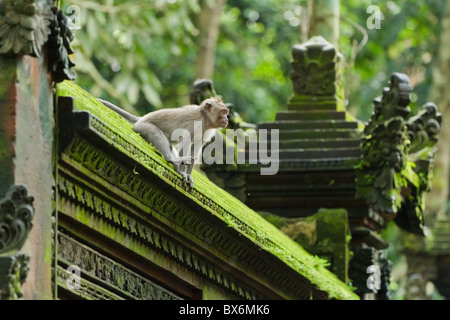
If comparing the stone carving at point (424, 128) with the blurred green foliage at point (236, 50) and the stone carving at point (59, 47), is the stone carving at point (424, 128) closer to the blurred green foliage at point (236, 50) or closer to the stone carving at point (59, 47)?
the stone carving at point (59, 47)

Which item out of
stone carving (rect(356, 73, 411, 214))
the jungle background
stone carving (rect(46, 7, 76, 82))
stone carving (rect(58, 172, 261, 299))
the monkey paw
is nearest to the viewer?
stone carving (rect(46, 7, 76, 82))

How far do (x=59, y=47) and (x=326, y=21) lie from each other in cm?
856

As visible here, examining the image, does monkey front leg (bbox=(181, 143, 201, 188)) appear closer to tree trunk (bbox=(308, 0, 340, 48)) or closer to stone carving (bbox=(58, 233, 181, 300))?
stone carving (bbox=(58, 233, 181, 300))

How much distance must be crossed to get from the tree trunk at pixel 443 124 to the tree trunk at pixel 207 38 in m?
4.99

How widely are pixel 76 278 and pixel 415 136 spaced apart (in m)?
6.41

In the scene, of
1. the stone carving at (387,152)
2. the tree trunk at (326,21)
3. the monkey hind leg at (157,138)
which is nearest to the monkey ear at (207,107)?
the monkey hind leg at (157,138)

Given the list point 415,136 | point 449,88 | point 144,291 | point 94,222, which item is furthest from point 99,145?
point 449,88

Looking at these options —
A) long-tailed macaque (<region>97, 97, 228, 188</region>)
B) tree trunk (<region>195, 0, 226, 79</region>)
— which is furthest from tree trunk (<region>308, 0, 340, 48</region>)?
tree trunk (<region>195, 0, 226, 79</region>)

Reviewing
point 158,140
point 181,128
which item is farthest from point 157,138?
point 181,128

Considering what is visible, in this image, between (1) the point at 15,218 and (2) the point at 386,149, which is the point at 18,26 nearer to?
(1) the point at 15,218

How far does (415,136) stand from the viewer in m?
12.2

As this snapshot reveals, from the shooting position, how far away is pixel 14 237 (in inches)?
205

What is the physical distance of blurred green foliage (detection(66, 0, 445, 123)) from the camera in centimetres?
2381
